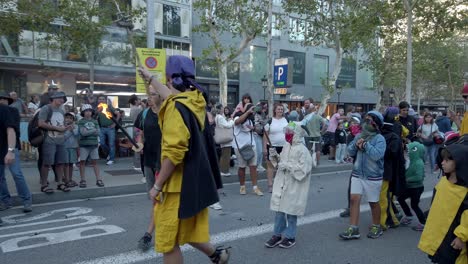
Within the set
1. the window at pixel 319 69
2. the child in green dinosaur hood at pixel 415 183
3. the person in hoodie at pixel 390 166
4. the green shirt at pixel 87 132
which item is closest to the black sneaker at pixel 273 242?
the person in hoodie at pixel 390 166

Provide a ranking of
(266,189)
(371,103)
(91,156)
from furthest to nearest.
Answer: (371,103)
(266,189)
(91,156)

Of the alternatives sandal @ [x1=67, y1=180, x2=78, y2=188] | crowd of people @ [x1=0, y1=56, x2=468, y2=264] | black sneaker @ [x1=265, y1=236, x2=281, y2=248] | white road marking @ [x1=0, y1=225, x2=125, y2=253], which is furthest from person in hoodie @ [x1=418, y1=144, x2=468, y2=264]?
sandal @ [x1=67, y1=180, x2=78, y2=188]

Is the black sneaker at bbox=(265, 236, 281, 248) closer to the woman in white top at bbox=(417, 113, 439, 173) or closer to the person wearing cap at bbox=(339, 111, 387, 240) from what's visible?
the person wearing cap at bbox=(339, 111, 387, 240)

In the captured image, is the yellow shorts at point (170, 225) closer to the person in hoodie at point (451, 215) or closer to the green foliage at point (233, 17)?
the person in hoodie at point (451, 215)

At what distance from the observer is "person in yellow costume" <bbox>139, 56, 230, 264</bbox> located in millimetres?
2928

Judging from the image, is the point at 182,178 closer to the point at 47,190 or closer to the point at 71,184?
the point at 47,190

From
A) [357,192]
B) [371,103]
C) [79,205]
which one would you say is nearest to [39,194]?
[79,205]

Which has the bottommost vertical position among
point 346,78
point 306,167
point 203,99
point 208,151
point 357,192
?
point 357,192

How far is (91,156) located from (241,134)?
123 inches

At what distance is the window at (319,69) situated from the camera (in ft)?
120

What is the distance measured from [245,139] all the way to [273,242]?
11.9 ft

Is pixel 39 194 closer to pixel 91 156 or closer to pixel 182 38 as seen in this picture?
pixel 91 156

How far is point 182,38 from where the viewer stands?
89.5 ft

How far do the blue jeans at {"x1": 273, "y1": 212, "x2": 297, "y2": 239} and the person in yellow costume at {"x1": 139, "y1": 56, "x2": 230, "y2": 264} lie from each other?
6.47 ft
